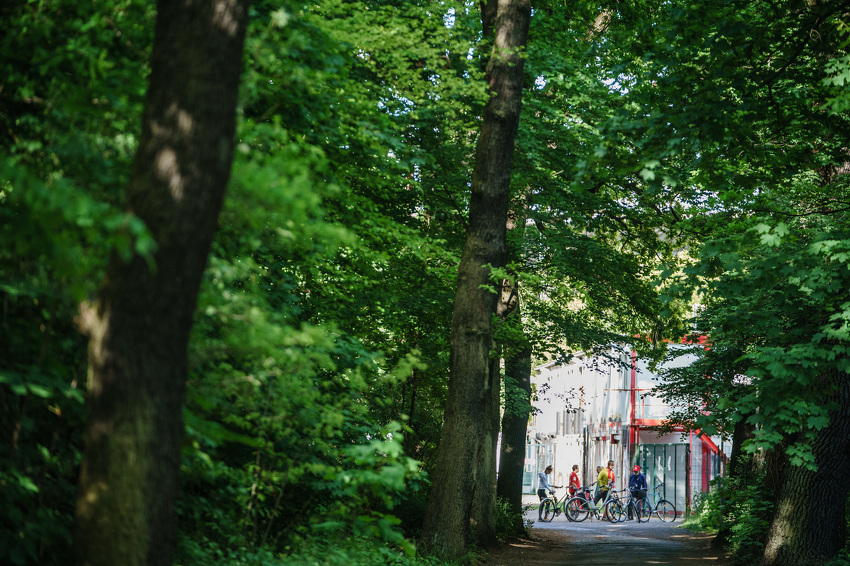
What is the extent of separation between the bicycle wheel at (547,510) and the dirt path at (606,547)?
1.00 metres

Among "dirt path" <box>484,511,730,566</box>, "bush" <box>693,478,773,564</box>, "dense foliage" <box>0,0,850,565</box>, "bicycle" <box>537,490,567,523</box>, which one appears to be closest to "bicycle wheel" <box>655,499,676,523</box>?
"dirt path" <box>484,511,730,566</box>

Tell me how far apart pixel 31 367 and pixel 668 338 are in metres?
17.3

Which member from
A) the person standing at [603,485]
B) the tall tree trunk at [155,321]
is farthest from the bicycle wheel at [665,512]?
the tall tree trunk at [155,321]

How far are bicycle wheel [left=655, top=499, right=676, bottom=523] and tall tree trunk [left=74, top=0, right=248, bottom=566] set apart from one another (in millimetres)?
28832

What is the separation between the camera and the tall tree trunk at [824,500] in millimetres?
11648

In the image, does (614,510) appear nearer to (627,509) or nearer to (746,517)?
(627,509)

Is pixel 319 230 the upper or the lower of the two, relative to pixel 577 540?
upper

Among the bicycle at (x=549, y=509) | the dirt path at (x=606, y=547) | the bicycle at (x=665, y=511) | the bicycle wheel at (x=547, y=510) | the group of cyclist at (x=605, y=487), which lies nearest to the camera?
the dirt path at (x=606, y=547)

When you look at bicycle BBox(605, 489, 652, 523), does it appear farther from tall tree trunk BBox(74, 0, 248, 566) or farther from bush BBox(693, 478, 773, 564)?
tall tree trunk BBox(74, 0, 248, 566)

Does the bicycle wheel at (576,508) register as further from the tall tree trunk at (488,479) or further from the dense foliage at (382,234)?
the tall tree trunk at (488,479)

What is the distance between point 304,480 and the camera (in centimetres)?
820

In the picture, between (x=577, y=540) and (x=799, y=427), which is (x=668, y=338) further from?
(x=799, y=427)

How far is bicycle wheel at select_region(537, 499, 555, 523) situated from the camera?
27844 millimetres

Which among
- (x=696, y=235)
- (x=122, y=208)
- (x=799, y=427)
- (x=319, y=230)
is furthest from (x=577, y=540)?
(x=122, y=208)
